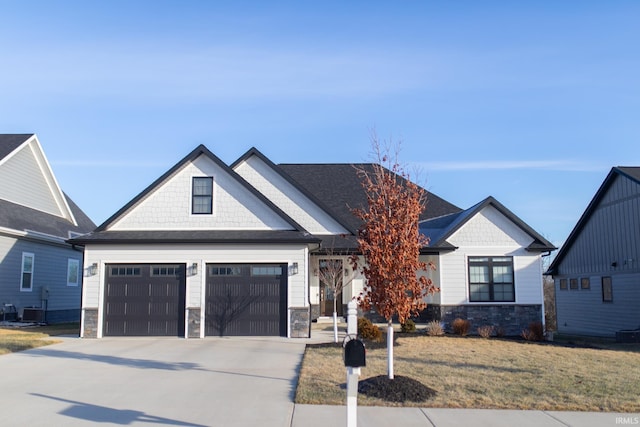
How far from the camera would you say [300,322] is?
697 inches

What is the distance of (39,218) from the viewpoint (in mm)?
26250

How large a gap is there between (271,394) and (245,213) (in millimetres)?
10434

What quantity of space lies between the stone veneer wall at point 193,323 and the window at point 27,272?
10.5 metres

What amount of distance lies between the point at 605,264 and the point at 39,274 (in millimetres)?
25447

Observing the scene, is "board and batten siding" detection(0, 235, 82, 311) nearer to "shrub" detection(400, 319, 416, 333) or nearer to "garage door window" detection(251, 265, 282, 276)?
"garage door window" detection(251, 265, 282, 276)

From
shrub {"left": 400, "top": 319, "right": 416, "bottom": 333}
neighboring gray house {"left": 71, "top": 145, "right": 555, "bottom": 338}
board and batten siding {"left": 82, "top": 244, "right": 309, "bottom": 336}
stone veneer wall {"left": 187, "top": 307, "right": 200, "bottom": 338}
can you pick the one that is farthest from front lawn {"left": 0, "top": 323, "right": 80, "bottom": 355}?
shrub {"left": 400, "top": 319, "right": 416, "bottom": 333}

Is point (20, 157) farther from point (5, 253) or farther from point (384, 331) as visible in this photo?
point (384, 331)

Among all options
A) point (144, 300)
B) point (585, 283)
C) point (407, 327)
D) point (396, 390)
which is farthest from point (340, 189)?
point (396, 390)

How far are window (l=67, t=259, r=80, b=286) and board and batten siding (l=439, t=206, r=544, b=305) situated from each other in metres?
19.1

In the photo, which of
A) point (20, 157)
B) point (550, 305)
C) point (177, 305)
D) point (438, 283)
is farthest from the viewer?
point (550, 305)

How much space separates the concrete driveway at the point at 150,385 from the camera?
7570mm

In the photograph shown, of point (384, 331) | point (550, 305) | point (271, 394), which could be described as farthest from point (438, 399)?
point (550, 305)

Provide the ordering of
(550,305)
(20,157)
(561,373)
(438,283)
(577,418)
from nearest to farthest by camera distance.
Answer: (577,418), (561,373), (438,283), (20,157), (550,305)

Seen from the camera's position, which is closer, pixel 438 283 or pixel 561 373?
pixel 561 373
